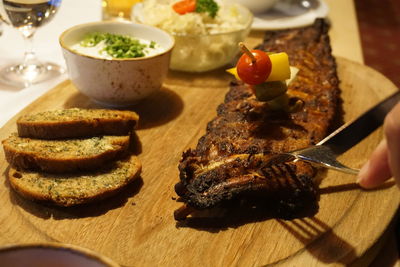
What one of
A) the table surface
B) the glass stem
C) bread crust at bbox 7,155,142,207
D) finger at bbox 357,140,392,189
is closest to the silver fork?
finger at bbox 357,140,392,189

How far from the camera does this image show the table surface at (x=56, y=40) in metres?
3.34

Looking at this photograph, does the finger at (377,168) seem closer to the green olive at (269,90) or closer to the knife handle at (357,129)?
the knife handle at (357,129)

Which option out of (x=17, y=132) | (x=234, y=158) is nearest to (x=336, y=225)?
(x=234, y=158)

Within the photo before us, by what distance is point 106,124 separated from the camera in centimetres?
268

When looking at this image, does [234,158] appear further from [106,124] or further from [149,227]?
[106,124]

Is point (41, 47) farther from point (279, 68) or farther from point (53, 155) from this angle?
point (279, 68)

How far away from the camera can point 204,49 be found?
3736 millimetres

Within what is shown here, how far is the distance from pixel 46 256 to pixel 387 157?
1074 mm

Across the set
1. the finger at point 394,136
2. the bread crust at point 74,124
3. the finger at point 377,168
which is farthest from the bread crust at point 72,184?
the finger at point 394,136

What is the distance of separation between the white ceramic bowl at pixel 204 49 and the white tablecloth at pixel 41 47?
0.83 metres

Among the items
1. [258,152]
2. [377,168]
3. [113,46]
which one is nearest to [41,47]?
[113,46]

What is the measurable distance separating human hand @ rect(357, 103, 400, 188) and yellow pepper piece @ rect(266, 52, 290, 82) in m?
1.17

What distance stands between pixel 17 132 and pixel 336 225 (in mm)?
1775

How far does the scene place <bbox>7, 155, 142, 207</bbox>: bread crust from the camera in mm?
2238
